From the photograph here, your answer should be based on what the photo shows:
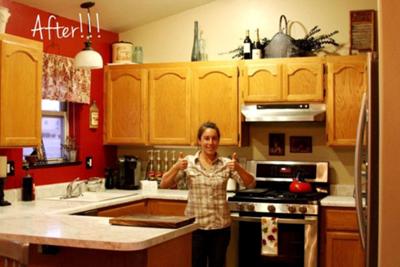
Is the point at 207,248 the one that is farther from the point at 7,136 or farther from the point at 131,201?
the point at 7,136

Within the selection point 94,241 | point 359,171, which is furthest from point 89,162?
point 359,171

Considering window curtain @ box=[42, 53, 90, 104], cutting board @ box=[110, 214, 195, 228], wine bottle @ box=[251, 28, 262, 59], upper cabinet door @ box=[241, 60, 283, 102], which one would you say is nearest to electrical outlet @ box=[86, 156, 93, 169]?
window curtain @ box=[42, 53, 90, 104]

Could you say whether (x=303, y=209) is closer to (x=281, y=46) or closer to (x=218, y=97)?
(x=218, y=97)

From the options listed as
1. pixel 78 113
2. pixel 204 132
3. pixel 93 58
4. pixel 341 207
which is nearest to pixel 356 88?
pixel 341 207

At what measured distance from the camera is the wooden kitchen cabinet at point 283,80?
15.5 feet

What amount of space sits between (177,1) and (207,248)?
2384 mm

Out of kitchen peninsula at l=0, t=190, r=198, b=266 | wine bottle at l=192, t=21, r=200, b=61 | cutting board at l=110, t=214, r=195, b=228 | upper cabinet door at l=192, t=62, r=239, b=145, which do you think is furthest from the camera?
wine bottle at l=192, t=21, r=200, b=61

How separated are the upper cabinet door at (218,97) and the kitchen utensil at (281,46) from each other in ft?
1.15

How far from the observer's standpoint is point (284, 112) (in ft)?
15.7

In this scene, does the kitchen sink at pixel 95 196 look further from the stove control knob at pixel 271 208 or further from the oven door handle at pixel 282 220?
the stove control knob at pixel 271 208

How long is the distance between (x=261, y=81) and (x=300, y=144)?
0.71 m

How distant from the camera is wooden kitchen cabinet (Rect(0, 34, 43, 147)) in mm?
3740

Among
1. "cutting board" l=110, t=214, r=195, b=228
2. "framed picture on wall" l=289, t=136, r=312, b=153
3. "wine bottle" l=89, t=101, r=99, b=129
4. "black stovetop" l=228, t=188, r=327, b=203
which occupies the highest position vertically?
"wine bottle" l=89, t=101, r=99, b=129

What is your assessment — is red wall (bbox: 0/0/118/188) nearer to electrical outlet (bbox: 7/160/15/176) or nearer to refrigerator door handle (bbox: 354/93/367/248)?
electrical outlet (bbox: 7/160/15/176)
